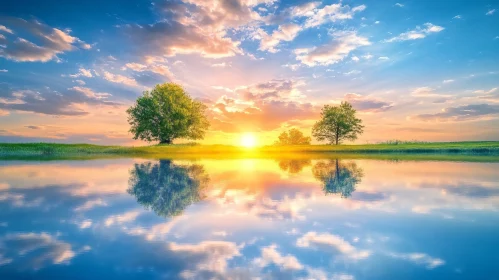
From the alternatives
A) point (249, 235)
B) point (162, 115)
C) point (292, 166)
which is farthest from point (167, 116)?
point (249, 235)

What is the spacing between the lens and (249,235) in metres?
6.24

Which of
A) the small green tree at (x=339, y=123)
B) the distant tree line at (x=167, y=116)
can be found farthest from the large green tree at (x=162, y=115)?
the small green tree at (x=339, y=123)

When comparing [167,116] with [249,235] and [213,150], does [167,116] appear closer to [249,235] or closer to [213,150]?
[213,150]

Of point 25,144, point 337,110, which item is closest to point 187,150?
point 25,144

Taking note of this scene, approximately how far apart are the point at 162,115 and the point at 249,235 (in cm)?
6251

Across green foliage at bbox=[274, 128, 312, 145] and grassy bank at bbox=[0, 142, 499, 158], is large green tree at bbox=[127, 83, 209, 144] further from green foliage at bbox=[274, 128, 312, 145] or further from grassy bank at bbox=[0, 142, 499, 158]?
green foliage at bbox=[274, 128, 312, 145]

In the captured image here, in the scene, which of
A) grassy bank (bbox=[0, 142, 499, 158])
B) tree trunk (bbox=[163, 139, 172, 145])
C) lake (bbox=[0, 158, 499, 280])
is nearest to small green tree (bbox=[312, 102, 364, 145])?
grassy bank (bbox=[0, 142, 499, 158])

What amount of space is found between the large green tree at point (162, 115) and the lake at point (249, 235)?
179 ft

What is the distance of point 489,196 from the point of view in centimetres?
1066

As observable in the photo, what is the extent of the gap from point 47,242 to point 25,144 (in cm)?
7272

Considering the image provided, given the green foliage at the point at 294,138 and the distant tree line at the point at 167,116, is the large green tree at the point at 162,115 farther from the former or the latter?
the green foliage at the point at 294,138

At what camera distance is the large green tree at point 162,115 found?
64.2 m

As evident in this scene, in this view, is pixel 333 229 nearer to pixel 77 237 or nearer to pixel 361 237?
pixel 361 237

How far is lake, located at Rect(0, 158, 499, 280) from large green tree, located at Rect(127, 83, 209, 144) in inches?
2154
